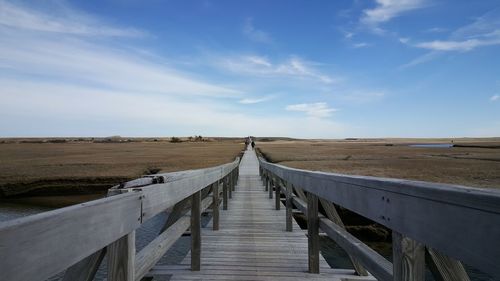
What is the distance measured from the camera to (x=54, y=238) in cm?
134

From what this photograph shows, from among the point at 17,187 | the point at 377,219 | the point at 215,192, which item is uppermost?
the point at 377,219

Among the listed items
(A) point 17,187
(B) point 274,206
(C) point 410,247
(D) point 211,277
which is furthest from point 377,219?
(A) point 17,187

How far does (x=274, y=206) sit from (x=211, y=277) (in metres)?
6.08

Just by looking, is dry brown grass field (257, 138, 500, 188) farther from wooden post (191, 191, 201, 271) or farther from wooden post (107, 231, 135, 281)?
wooden post (107, 231, 135, 281)

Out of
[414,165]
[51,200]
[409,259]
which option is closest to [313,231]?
[409,259]

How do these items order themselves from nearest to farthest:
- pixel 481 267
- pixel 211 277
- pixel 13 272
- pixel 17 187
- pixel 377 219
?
pixel 13 272 < pixel 481 267 < pixel 377 219 < pixel 211 277 < pixel 17 187

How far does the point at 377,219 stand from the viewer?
7.15 feet

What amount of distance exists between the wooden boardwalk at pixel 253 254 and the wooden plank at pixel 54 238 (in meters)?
2.77

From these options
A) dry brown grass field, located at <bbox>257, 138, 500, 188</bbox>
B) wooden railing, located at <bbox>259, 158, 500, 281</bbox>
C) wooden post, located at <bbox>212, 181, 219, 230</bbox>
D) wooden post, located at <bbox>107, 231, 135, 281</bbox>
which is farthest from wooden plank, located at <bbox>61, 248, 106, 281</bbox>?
dry brown grass field, located at <bbox>257, 138, 500, 188</bbox>

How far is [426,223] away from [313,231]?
2.89 metres

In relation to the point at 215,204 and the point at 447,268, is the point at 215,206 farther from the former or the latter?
the point at 447,268

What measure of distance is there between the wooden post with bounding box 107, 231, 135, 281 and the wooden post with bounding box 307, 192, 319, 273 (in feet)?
8.17

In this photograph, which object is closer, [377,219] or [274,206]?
[377,219]

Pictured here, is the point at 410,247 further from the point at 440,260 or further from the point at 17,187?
the point at 17,187
